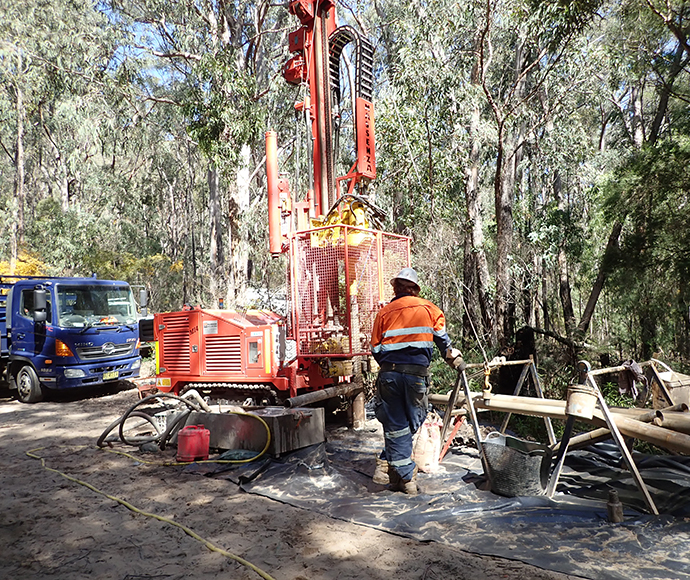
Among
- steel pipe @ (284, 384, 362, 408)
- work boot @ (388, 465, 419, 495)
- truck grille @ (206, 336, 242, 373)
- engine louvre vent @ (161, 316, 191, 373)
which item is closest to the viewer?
work boot @ (388, 465, 419, 495)

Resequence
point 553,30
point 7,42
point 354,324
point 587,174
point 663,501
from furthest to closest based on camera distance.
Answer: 1. point 7,42
2. point 587,174
3. point 553,30
4. point 354,324
5. point 663,501

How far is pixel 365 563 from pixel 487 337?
23.3ft

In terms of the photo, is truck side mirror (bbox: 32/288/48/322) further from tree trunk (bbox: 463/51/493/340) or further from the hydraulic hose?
tree trunk (bbox: 463/51/493/340)

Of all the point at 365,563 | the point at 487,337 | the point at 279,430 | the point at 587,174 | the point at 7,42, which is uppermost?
the point at 7,42

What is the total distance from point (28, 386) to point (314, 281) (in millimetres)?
7122

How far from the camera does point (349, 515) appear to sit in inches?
165

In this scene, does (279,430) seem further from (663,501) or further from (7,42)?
(7,42)

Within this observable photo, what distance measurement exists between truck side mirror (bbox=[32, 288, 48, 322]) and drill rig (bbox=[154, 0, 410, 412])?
2.73 metres

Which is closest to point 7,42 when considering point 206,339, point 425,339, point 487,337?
point 206,339

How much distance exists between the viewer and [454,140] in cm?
1200

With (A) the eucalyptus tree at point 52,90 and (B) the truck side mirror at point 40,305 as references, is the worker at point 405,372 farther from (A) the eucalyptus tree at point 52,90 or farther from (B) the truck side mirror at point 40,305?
(A) the eucalyptus tree at point 52,90

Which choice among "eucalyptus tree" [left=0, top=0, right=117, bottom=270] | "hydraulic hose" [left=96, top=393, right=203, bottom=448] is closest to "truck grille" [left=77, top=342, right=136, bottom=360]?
"hydraulic hose" [left=96, top=393, right=203, bottom=448]

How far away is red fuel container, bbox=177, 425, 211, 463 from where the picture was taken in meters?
5.78

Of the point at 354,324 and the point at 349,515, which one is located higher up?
the point at 354,324
